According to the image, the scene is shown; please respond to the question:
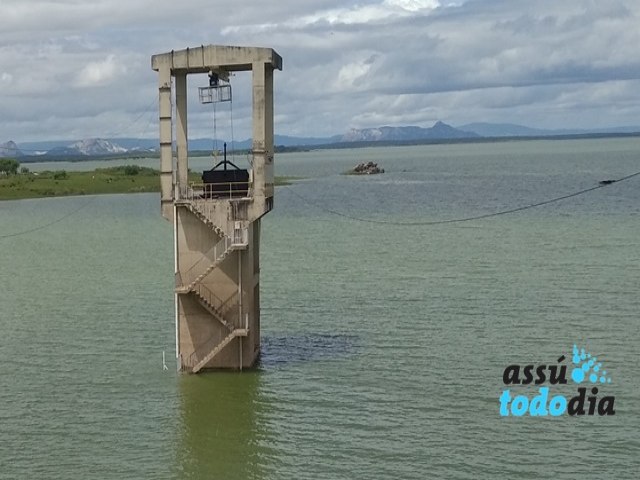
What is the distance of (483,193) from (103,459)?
345 ft

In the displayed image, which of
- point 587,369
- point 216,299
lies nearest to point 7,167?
point 216,299

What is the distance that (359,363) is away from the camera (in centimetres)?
3506

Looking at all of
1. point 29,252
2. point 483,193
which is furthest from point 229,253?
point 483,193

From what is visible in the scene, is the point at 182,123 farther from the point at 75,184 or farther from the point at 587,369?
the point at 75,184

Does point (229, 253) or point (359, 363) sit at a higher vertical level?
point (229, 253)

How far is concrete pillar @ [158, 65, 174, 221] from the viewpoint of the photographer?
34156mm

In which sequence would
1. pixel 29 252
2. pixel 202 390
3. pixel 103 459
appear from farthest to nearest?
1. pixel 29 252
2. pixel 202 390
3. pixel 103 459

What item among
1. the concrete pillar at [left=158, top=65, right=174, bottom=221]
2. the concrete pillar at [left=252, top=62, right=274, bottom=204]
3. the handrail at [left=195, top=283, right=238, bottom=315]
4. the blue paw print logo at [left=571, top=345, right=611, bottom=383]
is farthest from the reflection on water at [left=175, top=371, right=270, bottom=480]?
the blue paw print logo at [left=571, top=345, right=611, bottom=383]

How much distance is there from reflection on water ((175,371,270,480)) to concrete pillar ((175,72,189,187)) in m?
7.61

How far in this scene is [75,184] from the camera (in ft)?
463

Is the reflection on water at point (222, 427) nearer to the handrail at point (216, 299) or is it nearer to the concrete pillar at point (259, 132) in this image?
the handrail at point (216, 299)

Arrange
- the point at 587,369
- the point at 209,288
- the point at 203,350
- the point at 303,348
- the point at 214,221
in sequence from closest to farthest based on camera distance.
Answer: the point at 587,369 < the point at 214,221 < the point at 209,288 < the point at 203,350 < the point at 303,348

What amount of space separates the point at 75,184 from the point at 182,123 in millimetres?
110250

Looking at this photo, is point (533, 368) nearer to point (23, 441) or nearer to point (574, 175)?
point (23, 441)
